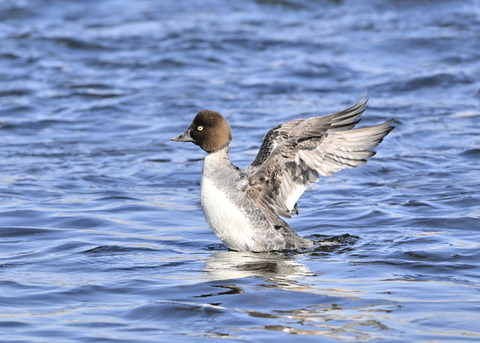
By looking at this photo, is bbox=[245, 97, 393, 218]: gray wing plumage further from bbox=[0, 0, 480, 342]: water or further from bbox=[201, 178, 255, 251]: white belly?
bbox=[0, 0, 480, 342]: water

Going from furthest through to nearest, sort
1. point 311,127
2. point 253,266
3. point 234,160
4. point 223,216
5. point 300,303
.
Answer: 1. point 234,160
2. point 311,127
3. point 223,216
4. point 253,266
5. point 300,303

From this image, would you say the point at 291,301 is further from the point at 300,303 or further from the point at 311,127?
the point at 311,127

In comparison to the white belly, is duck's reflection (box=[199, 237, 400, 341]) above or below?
below

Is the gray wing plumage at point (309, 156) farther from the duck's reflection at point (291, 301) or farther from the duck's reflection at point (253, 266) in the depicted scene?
the duck's reflection at point (291, 301)

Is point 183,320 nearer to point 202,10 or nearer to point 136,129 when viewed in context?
point 136,129

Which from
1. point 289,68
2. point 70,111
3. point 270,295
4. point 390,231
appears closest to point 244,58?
point 289,68

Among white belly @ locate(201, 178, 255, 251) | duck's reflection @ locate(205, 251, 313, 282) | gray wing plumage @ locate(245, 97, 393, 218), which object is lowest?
duck's reflection @ locate(205, 251, 313, 282)

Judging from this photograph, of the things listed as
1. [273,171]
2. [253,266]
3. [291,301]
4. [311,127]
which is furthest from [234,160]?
[291,301]

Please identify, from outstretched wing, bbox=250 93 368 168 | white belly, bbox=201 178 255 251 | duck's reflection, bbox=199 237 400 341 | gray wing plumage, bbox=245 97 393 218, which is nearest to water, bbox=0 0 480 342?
duck's reflection, bbox=199 237 400 341

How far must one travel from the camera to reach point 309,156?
730 cm

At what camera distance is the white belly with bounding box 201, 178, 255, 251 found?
286 inches

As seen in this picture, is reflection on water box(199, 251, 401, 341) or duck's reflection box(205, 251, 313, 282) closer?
reflection on water box(199, 251, 401, 341)

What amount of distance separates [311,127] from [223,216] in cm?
111

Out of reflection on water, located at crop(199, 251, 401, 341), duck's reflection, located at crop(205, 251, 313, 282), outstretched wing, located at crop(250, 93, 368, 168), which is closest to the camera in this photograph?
reflection on water, located at crop(199, 251, 401, 341)
